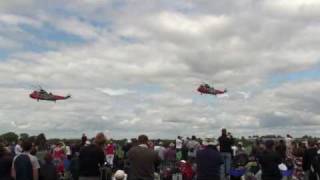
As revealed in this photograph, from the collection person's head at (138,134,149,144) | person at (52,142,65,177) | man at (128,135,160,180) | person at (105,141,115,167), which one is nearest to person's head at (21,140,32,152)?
man at (128,135,160,180)

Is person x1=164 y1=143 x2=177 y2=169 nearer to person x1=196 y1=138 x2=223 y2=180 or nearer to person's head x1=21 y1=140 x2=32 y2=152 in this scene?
person x1=196 y1=138 x2=223 y2=180

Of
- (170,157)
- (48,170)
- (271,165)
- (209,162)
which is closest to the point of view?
(209,162)

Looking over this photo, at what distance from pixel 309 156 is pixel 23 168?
372 inches

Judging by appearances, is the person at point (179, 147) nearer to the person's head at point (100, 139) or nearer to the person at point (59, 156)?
the person at point (59, 156)

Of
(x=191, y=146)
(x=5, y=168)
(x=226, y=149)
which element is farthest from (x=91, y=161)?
(x=191, y=146)

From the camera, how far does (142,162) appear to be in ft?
38.5

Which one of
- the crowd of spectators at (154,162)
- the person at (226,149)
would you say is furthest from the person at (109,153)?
the person at (226,149)

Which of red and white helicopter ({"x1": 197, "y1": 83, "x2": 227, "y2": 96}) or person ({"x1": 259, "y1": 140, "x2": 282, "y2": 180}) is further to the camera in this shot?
red and white helicopter ({"x1": 197, "y1": 83, "x2": 227, "y2": 96})

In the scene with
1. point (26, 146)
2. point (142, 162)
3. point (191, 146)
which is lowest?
point (142, 162)

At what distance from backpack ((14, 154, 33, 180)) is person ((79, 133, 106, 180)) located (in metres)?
1.00

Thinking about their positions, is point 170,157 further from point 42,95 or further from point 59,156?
point 42,95

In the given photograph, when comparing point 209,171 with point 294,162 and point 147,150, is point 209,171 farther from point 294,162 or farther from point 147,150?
point 294,162

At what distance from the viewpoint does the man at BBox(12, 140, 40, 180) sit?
11555mm

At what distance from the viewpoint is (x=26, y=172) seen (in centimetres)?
1157
